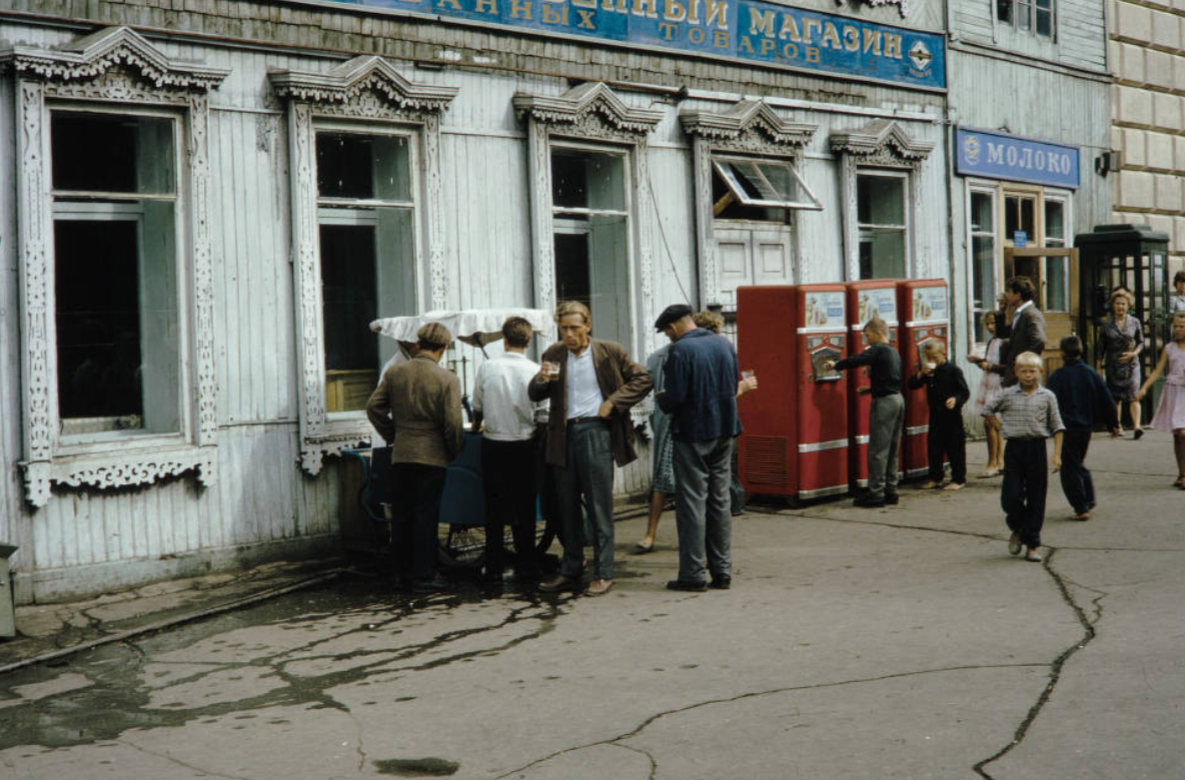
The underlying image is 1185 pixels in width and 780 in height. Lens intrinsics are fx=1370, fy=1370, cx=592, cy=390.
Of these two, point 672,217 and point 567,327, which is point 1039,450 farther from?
point 672,217

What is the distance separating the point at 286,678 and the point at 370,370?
439 centimetres

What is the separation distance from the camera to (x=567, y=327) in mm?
8789

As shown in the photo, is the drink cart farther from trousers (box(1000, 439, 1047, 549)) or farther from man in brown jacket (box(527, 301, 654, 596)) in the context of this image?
trousers (box(1000, 439, 1047, 549))

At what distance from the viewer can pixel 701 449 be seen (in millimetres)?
8742

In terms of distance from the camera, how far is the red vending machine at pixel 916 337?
12.9 m

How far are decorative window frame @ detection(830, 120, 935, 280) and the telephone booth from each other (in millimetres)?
3199

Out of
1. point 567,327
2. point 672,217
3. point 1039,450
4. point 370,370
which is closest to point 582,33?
point 672,217

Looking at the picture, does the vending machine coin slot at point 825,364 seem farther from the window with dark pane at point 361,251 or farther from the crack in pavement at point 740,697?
the crack in pavement at point 740,697

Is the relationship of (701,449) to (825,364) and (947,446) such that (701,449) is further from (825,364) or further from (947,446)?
(947,446)

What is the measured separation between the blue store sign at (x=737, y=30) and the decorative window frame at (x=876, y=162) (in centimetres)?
72

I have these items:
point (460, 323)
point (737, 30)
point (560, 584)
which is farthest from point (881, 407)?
point (737, 30)

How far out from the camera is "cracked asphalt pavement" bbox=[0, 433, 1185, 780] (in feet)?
17.3

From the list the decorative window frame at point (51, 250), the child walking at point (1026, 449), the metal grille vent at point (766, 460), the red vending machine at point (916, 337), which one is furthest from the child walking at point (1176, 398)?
the decorative window frame at point (51, 250)

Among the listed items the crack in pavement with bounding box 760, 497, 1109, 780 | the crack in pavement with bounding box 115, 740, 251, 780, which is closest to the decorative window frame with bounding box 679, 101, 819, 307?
the crack in pavement with bounding box 760, 497, 1109, 780
